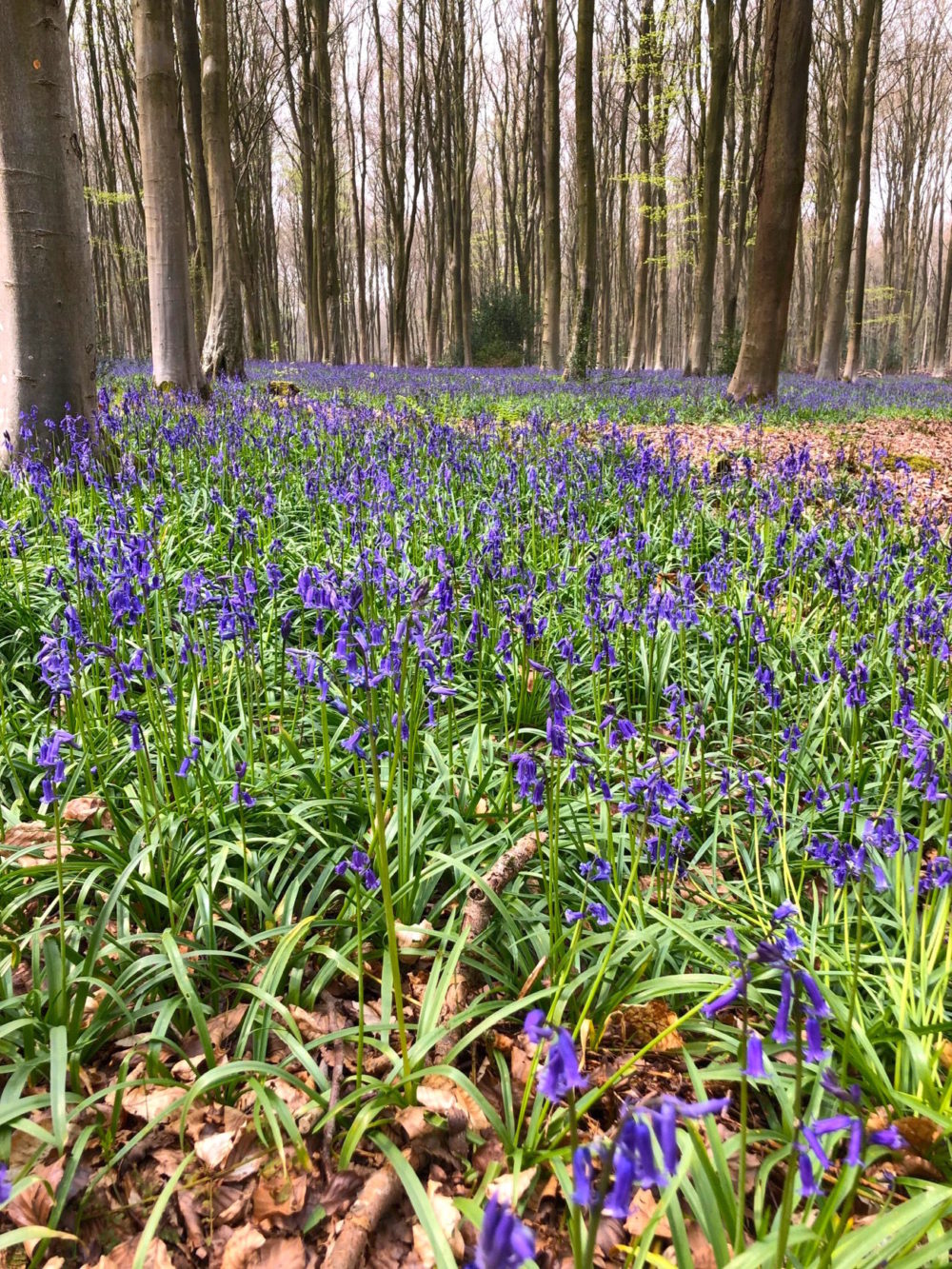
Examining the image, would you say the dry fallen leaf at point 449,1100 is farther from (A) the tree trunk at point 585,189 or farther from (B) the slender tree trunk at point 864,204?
(B) the slender tree trunk at point 864,204

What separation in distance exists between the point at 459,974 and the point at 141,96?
895 centimetres

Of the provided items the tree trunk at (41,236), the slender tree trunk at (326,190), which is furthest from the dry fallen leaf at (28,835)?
the slender tree trunk at (326,190)

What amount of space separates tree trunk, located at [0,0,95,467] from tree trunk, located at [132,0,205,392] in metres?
3.08

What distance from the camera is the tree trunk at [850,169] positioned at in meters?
15.7

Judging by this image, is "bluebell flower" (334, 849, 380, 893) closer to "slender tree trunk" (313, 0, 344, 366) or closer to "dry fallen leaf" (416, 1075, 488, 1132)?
"dry fallen leaf" (416, 1075, 488, 1132)

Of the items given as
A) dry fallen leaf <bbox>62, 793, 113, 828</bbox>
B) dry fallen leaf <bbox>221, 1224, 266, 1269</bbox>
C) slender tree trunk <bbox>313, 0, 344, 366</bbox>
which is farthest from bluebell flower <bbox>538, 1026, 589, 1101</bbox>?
slender tree trunk <bbox>313, 0, 344, 366</bbox>

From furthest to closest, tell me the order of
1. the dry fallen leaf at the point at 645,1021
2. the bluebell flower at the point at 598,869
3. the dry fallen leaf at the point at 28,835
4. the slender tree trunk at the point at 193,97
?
1. the slender tree trunk at the point at 193,97
2. the dry fallen leaf at the point at 28,835
3. the bluebell flower at the point at 598,869
4. the dry fallen leaf at the point at 645,1021

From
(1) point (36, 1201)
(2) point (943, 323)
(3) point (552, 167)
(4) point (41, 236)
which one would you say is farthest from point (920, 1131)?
(2) point (943, 323)

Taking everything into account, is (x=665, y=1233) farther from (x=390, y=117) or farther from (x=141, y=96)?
(x=390, y=117)

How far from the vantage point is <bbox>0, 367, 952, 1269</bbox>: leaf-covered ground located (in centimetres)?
139

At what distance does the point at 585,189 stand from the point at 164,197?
31.7 ft

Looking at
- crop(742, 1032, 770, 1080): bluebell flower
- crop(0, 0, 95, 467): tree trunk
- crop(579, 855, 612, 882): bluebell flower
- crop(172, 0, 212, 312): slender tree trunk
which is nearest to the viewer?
crop(742, 1032, 770, 1080): bluebell flower

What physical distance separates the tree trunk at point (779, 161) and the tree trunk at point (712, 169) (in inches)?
242

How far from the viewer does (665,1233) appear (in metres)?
1.46
